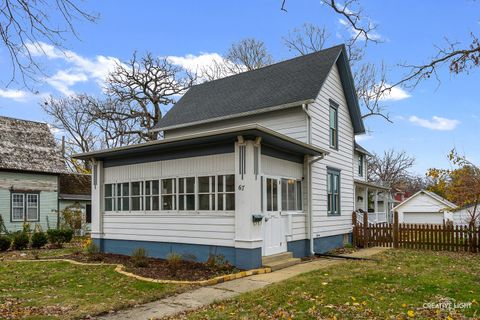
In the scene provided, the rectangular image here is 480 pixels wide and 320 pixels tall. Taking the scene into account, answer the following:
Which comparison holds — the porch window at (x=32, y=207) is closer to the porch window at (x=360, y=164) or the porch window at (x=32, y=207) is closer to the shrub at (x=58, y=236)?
the shrub at (x=58, y=236)

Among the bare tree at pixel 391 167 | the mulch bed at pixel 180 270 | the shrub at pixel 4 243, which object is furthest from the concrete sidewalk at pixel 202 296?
the bare tree at pixel 391 167

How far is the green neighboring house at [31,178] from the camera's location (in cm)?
2255

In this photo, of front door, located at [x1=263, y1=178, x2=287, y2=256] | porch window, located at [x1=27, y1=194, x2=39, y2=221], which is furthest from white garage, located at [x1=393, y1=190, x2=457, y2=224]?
porch window, located at [x1=27, y1=194, x2=39, y2=221]

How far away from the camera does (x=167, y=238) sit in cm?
1161

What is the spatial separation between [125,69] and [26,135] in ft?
32.7

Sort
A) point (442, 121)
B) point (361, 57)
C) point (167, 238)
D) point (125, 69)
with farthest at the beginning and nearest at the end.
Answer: point (125, 69)
point (361, 57)
point (442, 121)
point (167, 238)

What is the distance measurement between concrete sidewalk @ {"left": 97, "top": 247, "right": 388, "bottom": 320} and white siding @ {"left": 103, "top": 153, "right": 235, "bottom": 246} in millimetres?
1549

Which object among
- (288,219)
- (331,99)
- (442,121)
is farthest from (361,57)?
(288,219)

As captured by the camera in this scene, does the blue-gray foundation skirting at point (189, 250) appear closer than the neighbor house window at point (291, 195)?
Yes

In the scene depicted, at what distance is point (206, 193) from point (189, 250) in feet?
5.56

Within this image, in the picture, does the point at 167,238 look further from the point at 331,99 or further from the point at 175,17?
the point at 331,99

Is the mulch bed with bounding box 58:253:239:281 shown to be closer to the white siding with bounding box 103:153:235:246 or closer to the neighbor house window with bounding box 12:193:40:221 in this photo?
the white siding with bounding box 103:153:235:246

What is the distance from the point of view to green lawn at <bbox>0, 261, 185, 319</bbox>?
6590mm

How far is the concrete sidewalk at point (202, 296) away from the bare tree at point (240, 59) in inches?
1055
